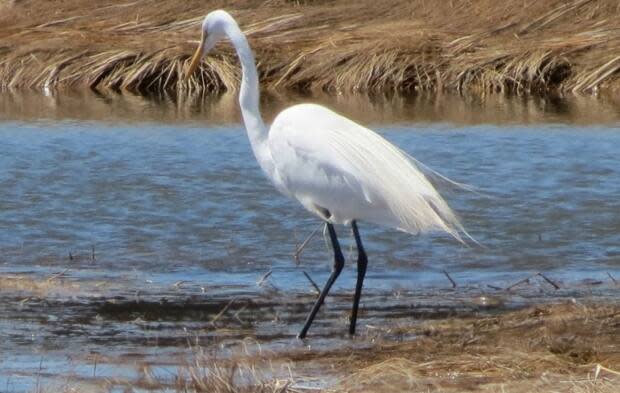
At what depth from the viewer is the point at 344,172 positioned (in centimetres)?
734

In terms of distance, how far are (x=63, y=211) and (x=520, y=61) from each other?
9778mm

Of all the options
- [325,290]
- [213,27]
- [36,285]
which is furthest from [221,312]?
[213,27]

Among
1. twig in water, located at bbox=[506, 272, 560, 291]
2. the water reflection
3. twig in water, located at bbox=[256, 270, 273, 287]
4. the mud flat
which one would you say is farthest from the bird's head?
the water reflection

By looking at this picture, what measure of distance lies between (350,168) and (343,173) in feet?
0.15

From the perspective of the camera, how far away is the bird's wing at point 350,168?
23.8ft

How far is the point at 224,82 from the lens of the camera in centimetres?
2012

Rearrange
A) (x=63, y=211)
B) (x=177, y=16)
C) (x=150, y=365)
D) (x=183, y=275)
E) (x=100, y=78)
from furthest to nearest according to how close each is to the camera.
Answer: (x=177, y=16)
(x=100, y=78)
(x=63, y=211)
(x=183, y=275)
(x=150, y=365)

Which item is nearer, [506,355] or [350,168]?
[506,355]

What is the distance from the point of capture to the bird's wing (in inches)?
285

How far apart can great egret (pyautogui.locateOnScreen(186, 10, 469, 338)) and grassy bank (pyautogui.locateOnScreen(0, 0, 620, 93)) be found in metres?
12.0

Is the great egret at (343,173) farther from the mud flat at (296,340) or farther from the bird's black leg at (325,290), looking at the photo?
the mud flat at (296,340)

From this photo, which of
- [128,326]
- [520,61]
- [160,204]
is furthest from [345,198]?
[520,61]

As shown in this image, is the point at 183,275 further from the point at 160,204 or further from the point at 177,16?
the point at 177,16

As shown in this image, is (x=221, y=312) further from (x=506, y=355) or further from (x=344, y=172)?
(x=506, y=355)
